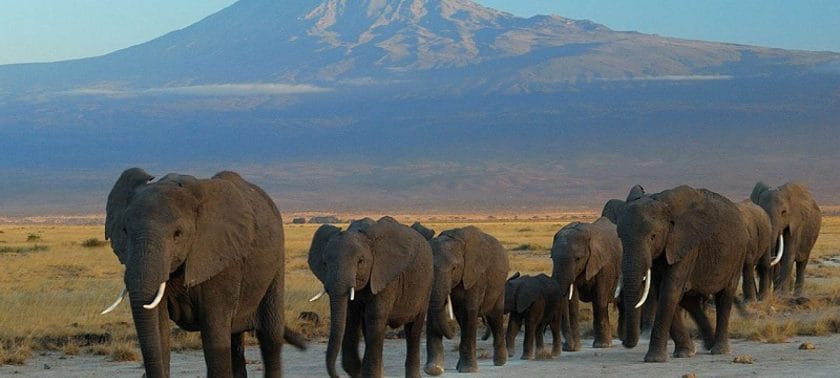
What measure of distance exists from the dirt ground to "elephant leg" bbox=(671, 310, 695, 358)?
0.52ft

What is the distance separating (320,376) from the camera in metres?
17.4

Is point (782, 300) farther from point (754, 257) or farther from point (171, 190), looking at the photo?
point (171, 190)

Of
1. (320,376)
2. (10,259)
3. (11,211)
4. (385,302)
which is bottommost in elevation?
(11,211)

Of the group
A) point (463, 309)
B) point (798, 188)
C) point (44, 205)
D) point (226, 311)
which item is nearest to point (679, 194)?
point (463, 309)

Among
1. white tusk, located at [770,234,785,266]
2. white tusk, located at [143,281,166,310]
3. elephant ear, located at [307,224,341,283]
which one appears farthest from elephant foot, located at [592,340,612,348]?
white tusk, located at [143,281,166,310]

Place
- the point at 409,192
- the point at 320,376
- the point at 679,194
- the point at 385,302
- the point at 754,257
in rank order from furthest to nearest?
the point at 409,192 → the point at 754,257 → the point at 679,194 → the point at 320,376 → the point at 385,302

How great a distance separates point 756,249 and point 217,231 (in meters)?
11.6

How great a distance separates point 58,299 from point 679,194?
12.7m

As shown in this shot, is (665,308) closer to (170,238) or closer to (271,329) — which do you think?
(271,329)

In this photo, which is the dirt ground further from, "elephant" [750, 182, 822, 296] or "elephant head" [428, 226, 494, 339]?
"elephant" [750, 182, 822, 296]

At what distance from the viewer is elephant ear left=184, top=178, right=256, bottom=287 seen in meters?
12.1

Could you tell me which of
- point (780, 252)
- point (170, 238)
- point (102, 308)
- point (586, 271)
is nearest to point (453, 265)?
point (586, 271)

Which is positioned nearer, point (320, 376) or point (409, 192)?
point (320, 376)

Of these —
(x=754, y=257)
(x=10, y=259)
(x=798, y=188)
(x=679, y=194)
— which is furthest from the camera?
(x=10, y=259)
